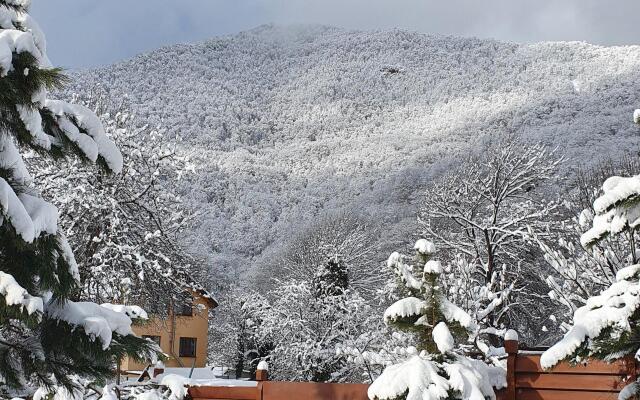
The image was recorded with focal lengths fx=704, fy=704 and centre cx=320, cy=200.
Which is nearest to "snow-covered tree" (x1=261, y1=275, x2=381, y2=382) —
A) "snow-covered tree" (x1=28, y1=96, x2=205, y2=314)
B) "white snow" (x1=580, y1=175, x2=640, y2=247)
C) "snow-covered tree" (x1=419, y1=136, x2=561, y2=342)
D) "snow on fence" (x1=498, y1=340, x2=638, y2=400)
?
"snow-covered tree" (x1=419, y1=136, x2=561, y2=342)

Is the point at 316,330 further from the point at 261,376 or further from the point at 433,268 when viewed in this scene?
the point at 433,268

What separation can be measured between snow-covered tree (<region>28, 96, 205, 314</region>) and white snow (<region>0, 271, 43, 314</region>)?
6588 millimetres

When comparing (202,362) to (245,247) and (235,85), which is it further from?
(235,85)

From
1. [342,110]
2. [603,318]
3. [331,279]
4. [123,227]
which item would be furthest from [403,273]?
[342,110]

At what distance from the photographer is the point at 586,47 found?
320ft

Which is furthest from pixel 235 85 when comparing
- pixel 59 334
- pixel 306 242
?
pixel 59 334

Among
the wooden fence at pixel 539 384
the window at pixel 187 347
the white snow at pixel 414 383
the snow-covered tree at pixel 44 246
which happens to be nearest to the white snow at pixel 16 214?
the snow-covered tree at pixel 44 246

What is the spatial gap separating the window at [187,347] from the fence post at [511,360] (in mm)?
32110

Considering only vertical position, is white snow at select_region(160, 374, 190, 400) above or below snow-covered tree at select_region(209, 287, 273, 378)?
below

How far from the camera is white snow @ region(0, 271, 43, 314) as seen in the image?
2.66 metres

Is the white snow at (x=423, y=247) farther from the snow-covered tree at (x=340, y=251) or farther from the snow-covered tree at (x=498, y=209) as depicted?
the snow-covered tree at (x=340, y=251)

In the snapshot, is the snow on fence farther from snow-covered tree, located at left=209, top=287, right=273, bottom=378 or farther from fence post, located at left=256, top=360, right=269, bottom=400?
snow-covered tree, located at left=209, top=287, right=273, bottom=378

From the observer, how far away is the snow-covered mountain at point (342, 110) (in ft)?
189

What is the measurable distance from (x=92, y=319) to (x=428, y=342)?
2.39 meters
